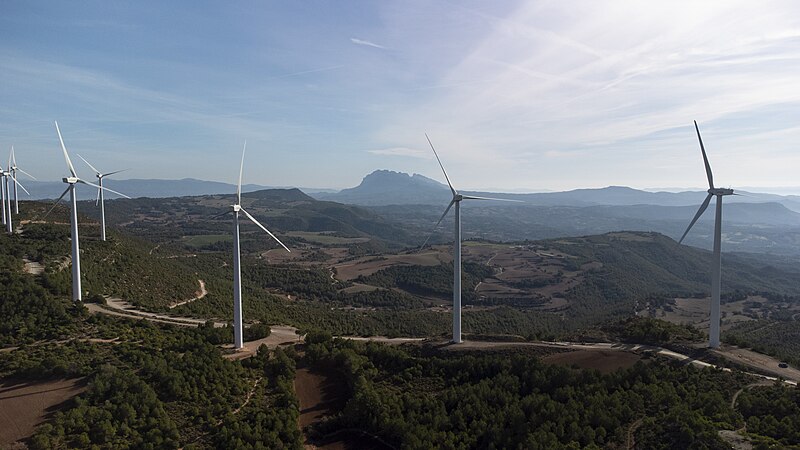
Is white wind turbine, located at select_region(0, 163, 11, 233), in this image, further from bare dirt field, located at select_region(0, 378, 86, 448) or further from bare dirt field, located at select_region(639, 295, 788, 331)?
bare dirt field, located at select_region(639, 295, 788, 331)

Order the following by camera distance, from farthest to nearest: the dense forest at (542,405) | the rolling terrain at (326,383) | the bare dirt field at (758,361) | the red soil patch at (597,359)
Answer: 1. the red soil patch at (597,359)
2. the bare dirt field at (758,361)
3. the rolling terrain at (326,383)
4. the dense forest at (542,405)

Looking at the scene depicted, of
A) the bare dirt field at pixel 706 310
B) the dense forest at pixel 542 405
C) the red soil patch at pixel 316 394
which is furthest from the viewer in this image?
the bare dirt field at pixel 706 310

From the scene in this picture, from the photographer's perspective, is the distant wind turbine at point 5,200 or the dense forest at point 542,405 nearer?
the dense forest at point 542,405

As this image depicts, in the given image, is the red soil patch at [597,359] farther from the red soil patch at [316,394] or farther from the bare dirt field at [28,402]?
the bare dirt field at [28,402]

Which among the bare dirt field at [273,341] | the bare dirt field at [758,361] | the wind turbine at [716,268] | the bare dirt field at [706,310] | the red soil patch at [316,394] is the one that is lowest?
the bare dirt field at [706,310]

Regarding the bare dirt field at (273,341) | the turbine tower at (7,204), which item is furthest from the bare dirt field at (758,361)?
the turbine tower at (7,204)

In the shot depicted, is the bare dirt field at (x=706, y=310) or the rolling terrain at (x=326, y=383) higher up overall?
the rolling terrain at (x=326, y=383)

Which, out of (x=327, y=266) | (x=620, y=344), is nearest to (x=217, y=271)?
(x=327, y=266)

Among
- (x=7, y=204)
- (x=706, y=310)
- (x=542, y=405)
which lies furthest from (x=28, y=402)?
(x=706, y=310)

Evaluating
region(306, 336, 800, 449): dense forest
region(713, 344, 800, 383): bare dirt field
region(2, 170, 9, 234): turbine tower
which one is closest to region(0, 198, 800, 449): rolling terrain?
region(306, 336, 800, 449): dense forest
